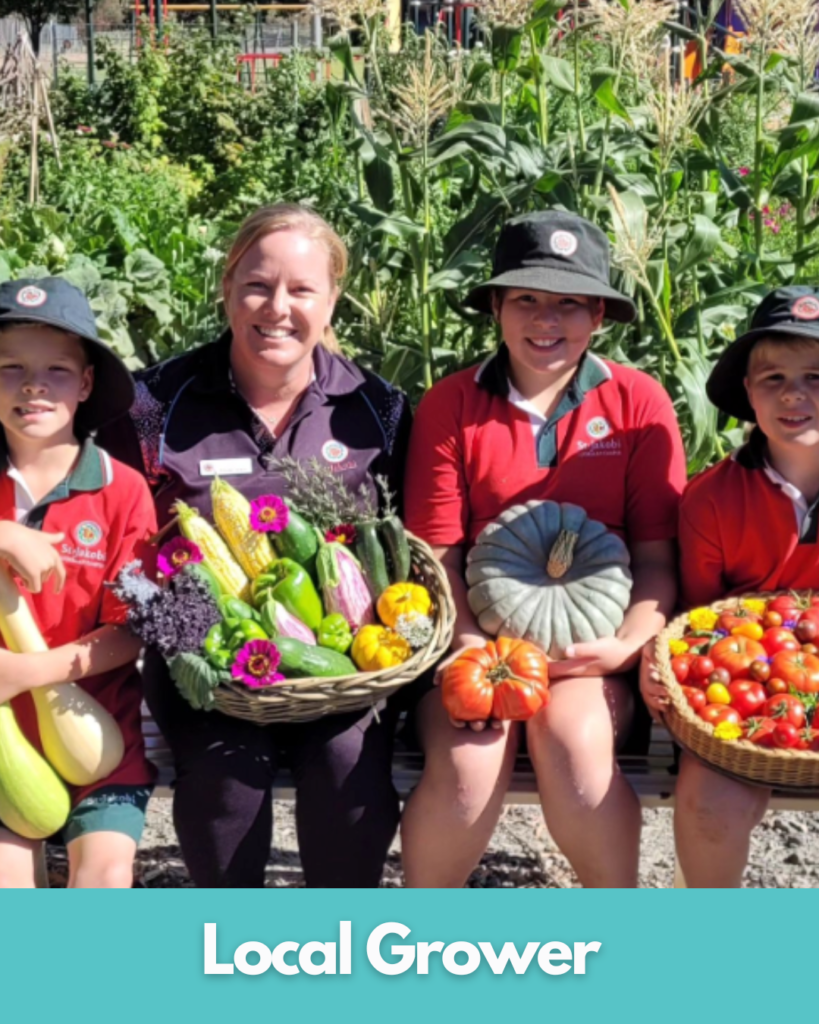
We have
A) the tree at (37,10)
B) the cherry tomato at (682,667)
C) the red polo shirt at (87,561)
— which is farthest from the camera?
the tree at (37,10)

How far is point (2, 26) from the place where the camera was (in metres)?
23.8

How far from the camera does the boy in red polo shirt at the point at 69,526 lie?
3.10m

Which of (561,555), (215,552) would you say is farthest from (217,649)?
(561,555)

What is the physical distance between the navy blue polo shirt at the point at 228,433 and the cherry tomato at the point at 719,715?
1064 millimetres

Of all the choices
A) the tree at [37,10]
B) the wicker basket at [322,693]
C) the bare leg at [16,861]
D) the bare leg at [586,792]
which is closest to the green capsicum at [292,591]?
the wicker basket at [322,693]

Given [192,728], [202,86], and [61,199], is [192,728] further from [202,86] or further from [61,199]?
[202,86]

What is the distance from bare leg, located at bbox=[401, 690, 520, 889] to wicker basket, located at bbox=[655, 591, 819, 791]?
1.31 feet

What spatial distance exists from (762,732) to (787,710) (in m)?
0.08

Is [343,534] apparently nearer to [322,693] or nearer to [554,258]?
[322,693]

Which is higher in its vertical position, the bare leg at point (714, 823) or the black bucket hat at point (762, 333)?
the black bucket hat at point (762, 333)

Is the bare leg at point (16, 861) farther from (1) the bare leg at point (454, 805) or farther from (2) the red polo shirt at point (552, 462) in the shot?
(2) the red polo shirt at point (552, 462)

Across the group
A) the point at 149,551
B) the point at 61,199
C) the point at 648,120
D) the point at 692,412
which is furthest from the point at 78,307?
the point at 61,199

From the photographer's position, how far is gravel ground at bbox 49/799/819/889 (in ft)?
13.2

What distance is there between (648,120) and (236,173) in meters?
5.33
